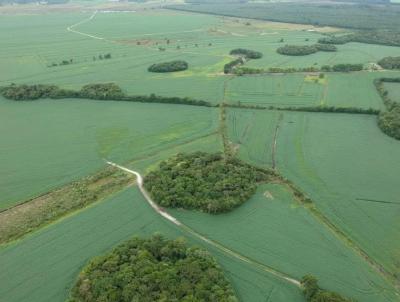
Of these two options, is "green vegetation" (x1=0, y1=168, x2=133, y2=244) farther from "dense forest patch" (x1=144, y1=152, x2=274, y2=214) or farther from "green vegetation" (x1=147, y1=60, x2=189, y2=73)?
"green vegetation" (x1=147, y1=60, x2=189, y2=73)

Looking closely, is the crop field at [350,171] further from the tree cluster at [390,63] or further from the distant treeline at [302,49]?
the distant treeline at [302,49]

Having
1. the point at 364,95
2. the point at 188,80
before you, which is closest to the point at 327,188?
the point at 364,95

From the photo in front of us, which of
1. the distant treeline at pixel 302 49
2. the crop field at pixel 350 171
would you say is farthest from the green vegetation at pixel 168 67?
the crop field at pixel 350 171

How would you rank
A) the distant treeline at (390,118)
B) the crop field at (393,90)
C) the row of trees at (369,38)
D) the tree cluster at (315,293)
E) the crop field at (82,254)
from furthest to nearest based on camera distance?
1. the row of trees at (369,38)
2. the crop field at (393,90)
3. the distant treeline at (390,118)
4. the crop field at (82,254)
5. the tree cluster at (315,293)

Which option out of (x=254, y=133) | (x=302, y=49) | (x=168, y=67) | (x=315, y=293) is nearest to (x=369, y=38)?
(x=302, y=49)

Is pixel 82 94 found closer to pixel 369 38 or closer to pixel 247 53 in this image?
pixel 247 53

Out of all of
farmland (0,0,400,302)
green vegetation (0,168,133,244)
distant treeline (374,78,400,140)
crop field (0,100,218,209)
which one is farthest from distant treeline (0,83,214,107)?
distant treeline (374,78,400,140)
